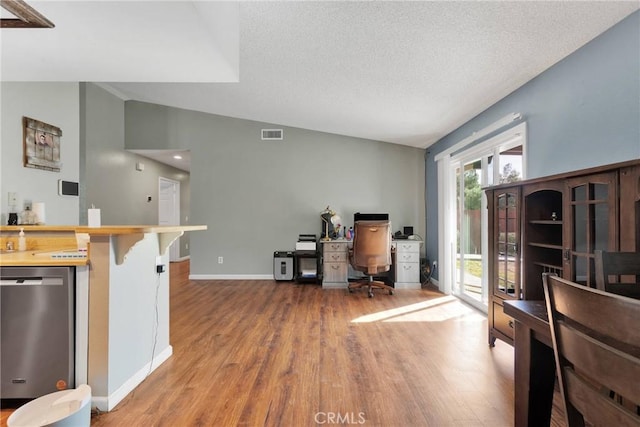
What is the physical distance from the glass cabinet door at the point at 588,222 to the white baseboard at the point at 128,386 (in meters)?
2.81

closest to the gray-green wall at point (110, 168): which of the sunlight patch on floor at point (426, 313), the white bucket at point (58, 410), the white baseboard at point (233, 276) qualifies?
the white baseboard at point (233, 276)

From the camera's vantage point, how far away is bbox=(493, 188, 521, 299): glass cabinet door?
2.18 meters

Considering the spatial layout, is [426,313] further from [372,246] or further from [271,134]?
[271,134]

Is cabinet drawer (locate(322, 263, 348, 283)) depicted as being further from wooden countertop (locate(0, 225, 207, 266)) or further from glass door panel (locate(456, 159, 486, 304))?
wooden countertop (locate(0, 225, 207, 266))

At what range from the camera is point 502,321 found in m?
2.29

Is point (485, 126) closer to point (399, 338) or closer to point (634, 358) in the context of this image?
point (399, 338)

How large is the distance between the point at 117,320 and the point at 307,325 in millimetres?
1705

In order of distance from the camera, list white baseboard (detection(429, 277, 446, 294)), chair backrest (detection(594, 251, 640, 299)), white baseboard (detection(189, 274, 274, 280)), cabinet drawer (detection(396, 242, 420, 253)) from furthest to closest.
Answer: white baseboard (detection(189, 274, 274, 280))
cabinet drawer (detection(396, 242, 420, 253))
white baseboard (detection(429, 277, 446, 294))
chair backrest (detection(594, 251, 640, 299))

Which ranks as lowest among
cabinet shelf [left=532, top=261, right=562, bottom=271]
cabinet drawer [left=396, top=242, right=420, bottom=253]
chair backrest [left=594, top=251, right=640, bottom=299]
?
cabinet drawer [left=396, top=242, right=420, bottom=253]

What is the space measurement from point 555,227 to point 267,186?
402 centimetres

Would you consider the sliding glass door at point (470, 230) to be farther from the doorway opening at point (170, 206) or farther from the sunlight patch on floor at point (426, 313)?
the doorway opening at point (170, 206)

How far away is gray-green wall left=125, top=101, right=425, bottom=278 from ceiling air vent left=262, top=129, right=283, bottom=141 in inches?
3.5

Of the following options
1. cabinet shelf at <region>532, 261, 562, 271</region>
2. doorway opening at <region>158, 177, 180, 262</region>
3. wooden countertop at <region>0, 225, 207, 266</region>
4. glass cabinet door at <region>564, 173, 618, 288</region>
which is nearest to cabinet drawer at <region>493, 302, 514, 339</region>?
cabinet shelf at <region>532, 261, 562, 271</region>

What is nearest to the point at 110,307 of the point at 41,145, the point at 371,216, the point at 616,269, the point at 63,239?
the point at 63,239
